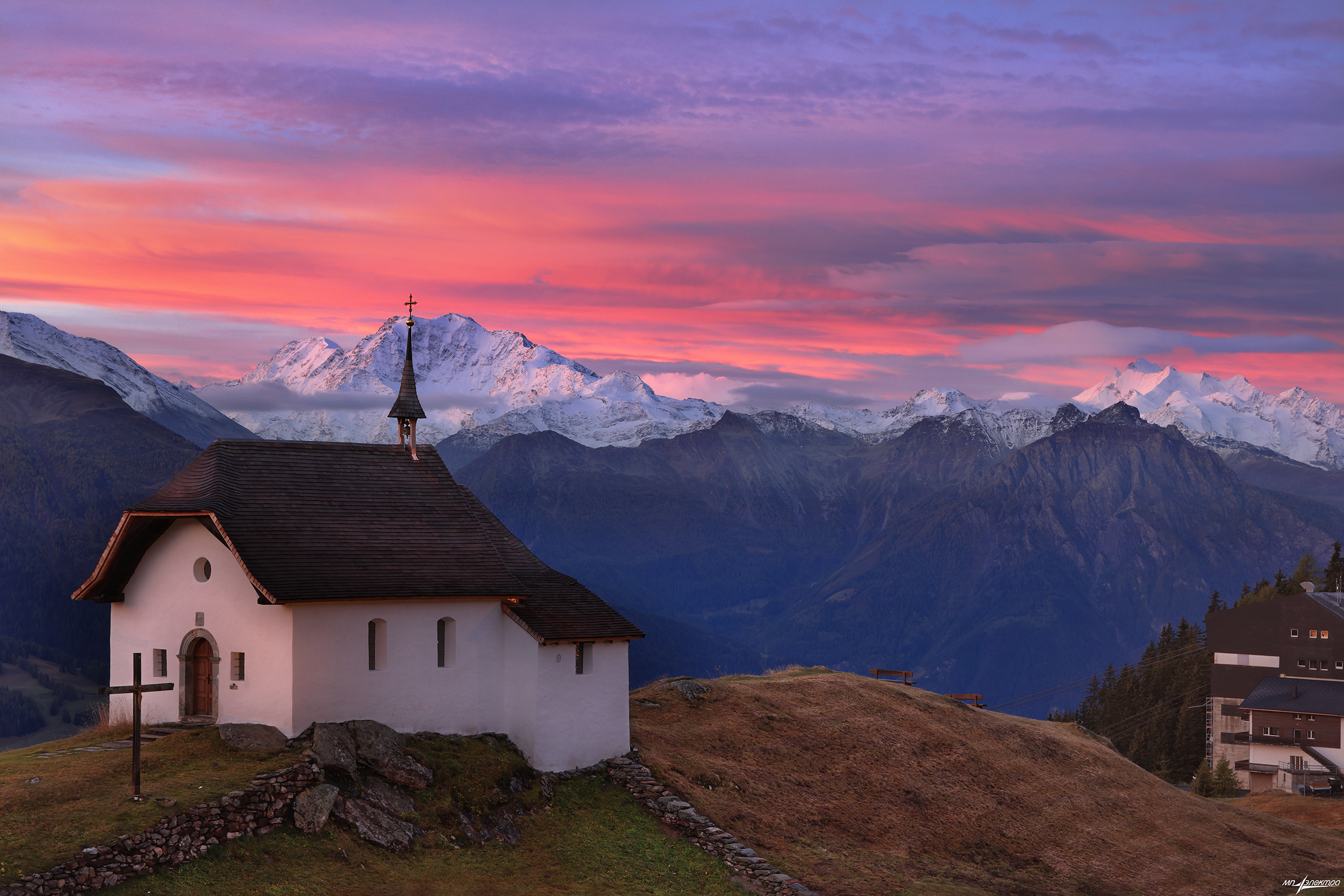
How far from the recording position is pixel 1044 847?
51.2 m

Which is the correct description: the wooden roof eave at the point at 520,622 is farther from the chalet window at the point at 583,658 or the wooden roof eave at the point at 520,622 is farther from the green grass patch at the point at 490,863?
the green grass patch at the point at 490,863

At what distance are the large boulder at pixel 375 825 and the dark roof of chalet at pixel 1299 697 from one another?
122395 millimetres

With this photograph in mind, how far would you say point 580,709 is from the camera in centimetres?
4662

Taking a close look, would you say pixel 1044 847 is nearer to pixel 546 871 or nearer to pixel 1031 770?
pixel 1031 770

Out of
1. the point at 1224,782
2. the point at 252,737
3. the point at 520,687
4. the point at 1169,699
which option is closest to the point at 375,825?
the point at 252,737

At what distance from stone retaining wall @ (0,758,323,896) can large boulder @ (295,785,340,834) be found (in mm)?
318

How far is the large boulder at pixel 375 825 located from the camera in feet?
122

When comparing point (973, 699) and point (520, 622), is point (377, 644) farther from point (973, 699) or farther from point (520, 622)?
point (973, 699)

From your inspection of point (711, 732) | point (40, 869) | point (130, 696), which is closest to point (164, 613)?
point (130, 696)

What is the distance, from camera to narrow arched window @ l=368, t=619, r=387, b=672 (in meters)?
43.8

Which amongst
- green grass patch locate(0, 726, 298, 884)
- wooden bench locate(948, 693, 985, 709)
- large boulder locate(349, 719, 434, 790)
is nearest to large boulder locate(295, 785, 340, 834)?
green grass patch locate(0, 726, 298, 884)

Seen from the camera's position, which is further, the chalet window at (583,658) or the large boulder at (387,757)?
the chalet window at (583,658)

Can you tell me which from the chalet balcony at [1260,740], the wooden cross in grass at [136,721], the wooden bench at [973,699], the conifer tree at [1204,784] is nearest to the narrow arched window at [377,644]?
the wooden cross in grass at [136,721]

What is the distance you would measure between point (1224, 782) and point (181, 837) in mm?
101260
